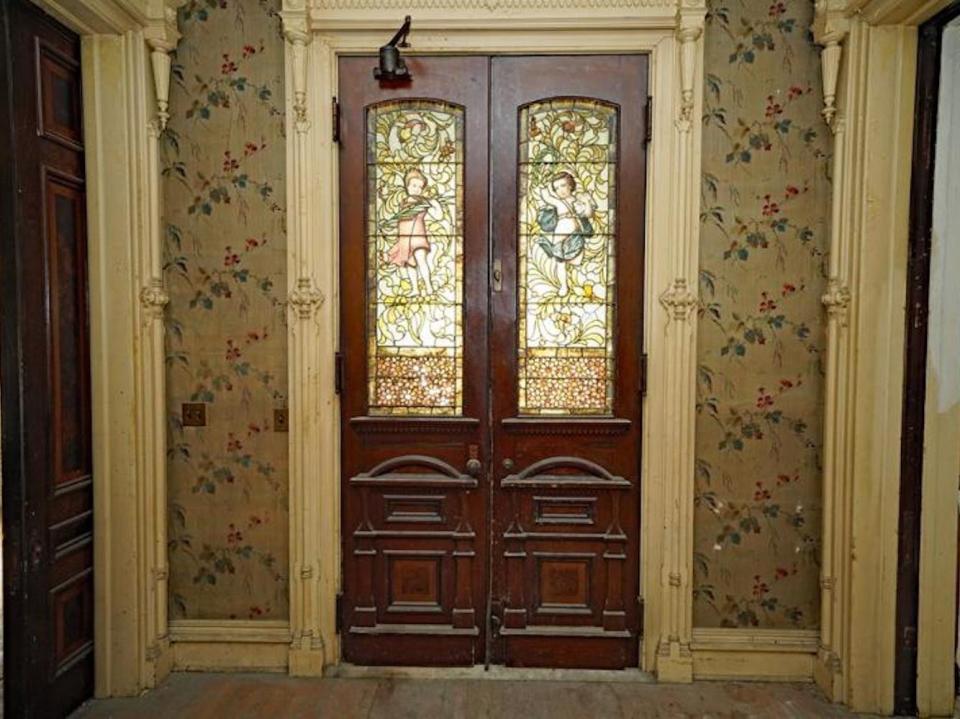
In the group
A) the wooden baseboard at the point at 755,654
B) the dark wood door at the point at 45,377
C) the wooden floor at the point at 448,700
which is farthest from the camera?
the wooden baseboard at the point at 755,654

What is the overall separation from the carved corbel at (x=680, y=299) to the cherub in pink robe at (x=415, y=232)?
3.09ft

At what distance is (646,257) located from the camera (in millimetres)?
2660

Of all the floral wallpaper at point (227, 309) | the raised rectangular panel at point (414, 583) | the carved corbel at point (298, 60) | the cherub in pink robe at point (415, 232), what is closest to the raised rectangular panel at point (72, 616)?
the floral wallpaper at point (227, 309)

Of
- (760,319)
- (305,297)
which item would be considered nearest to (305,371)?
(305,297)

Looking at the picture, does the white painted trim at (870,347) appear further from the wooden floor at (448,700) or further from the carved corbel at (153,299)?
the carved corbel at (153,299)

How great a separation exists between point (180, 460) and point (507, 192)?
1708 millimetres

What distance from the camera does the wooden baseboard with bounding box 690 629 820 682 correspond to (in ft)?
8.84

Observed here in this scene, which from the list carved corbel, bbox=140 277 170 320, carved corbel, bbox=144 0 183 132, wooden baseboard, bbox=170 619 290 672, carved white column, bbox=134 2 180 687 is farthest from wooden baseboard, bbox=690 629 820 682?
carved corbel, bbox=144 0 183 132

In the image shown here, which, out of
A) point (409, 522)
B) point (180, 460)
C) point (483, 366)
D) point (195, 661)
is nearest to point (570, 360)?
point (483, 366)

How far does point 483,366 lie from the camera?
2721 mm

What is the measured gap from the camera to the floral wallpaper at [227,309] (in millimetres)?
2658

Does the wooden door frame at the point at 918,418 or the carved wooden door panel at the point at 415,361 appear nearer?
the wooden door frame at the point at 918,418

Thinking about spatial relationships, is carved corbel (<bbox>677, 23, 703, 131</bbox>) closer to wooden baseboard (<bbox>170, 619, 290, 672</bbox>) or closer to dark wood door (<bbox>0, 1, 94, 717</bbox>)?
dark wood door (<bbox>0, 1, 94, 717</bbox>)

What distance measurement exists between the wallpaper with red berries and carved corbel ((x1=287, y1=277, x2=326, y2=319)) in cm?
8
